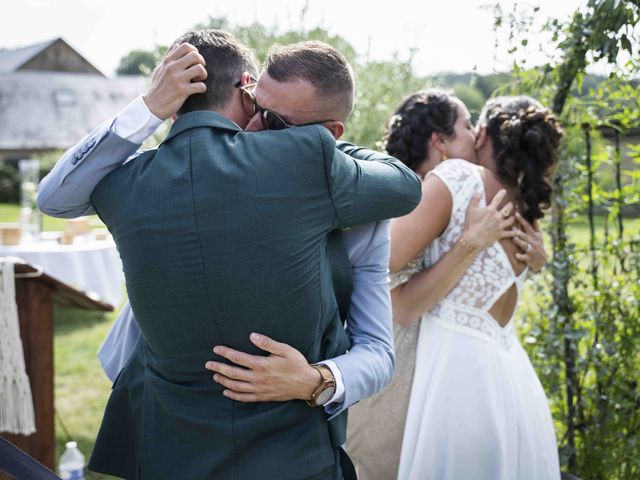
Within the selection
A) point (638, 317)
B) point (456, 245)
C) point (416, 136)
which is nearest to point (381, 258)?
point (456, 245)

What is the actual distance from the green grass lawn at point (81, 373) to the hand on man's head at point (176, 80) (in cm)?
236

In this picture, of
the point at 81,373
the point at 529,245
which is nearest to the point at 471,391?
the point at 529,245

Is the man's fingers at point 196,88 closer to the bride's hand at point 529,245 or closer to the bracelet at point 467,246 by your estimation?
the bracelet at point 467,246

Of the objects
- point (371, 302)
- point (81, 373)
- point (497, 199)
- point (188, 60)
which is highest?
point (188, 60)

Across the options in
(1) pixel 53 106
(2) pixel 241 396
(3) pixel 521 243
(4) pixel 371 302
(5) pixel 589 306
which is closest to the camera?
(2) pixel 241 396

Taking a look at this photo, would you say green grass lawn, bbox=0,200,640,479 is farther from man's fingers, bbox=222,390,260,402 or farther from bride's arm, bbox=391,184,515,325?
man's fingers, bbox=222,390,260,402

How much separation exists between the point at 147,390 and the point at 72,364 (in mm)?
5911

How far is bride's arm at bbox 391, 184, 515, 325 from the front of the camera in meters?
2.37

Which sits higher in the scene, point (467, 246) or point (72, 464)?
point (467, 246)

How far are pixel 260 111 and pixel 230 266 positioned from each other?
0.39 m

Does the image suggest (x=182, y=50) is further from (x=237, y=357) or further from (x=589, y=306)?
(x=589, y=306)

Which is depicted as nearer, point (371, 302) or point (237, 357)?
point (237, 357)

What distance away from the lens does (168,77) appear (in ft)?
4.77

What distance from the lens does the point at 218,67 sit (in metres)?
1.52
